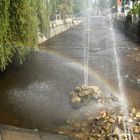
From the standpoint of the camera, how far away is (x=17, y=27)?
16.3 metres

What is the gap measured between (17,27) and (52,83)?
15.9ft

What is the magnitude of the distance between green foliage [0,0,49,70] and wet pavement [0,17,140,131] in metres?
2.08

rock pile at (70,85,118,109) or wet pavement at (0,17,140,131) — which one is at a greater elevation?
rock pile at (70,85,118,109)

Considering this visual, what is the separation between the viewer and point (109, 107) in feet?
48.5

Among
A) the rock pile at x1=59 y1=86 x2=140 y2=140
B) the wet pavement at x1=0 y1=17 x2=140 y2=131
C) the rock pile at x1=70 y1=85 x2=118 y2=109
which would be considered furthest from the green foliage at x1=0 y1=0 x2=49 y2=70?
the rock pile at x1=59 y1=86 x2=140 y2=140

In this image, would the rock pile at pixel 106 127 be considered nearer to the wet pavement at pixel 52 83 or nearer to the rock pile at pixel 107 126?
the rock pile at pixel 107 126

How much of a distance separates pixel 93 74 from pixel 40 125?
9.59 m

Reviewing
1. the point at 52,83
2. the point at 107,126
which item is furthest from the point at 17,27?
the point at 107,126

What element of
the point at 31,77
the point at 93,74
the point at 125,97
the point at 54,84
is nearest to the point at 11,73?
the point at 31,77

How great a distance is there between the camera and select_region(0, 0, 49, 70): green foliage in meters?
15.2

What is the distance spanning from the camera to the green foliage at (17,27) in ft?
50.0

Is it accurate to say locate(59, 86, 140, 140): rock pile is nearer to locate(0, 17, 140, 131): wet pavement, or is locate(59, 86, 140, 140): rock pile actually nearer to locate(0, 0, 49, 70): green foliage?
locate(0, 17, 140, 131): wet pavement

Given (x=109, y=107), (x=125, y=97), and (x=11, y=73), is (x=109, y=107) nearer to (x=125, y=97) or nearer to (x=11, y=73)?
(x=125, y=97)

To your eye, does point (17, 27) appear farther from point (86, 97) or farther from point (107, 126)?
point (107, 126)
